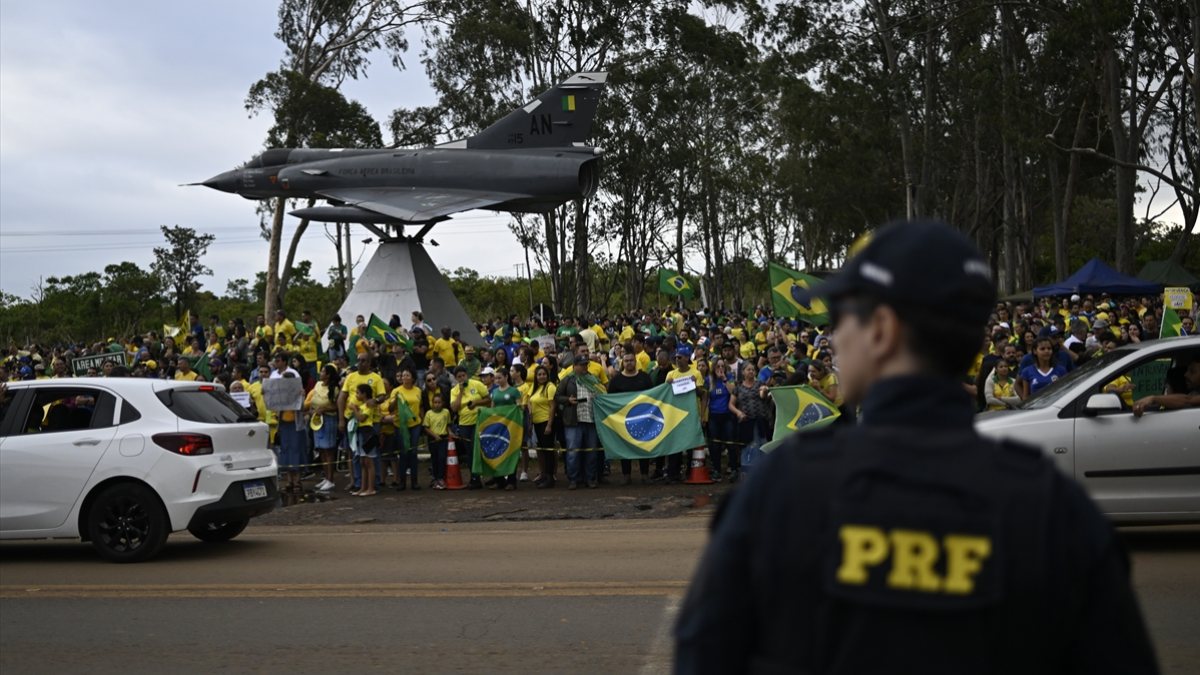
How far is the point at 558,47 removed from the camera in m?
45.6

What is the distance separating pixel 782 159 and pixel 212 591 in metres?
56.0

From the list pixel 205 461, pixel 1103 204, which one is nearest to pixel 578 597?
pixel 205 461

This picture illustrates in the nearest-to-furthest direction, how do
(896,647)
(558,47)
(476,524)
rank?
1. (896,647)
2. (476,524)
3. (558,47)

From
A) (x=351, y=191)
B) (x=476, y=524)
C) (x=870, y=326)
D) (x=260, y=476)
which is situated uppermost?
(x=351, y=191)

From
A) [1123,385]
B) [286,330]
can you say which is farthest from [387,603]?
[286,330]

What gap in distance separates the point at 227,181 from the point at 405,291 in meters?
6.13

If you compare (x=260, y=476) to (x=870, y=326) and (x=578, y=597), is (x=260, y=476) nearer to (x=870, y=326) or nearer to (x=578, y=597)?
(x=578, y=597)

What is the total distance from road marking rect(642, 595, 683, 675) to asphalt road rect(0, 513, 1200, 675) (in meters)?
0.02

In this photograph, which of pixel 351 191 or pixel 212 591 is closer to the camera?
pixel 212 591

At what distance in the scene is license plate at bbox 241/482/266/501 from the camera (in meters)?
11.6

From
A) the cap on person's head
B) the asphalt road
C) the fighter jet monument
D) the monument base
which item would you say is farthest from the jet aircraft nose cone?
the cap on person's head

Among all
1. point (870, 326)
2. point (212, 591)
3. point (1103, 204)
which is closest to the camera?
point (870, 326)

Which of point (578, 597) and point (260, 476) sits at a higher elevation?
point (260, 476)

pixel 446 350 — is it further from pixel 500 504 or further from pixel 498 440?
pixel 500 504
